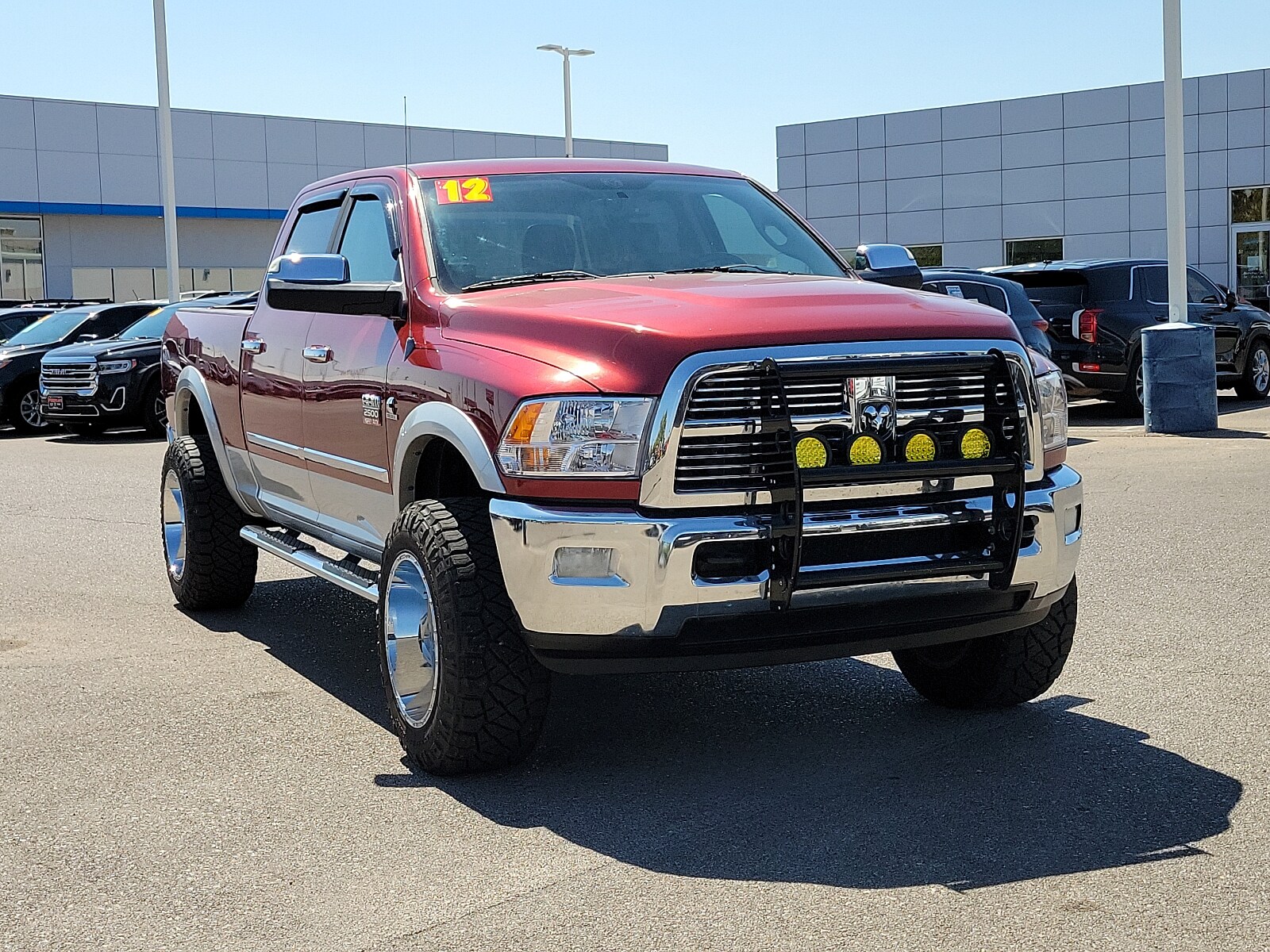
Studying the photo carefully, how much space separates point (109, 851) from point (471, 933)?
4.06 feet

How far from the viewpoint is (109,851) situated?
169 inches

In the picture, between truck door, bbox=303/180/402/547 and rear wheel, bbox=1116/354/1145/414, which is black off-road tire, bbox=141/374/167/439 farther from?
truck door, bbox=303/180/402/547

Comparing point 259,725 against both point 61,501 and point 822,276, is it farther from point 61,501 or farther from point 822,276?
point 61,501

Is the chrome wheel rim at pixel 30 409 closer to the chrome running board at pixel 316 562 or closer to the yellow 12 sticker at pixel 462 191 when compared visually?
the chrome running board at pixel 316 562

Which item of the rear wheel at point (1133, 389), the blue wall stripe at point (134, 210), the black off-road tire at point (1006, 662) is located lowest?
the black off-road tire at point (1006, 662)

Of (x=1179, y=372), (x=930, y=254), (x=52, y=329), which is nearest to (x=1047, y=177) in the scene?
(x=930, y=254)

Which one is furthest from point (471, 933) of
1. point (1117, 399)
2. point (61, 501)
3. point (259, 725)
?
point (1117, 399)

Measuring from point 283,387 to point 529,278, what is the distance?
1508mm

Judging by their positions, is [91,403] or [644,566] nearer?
[644,566]

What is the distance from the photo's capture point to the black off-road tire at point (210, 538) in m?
7.64

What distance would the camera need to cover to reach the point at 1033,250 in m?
41.4

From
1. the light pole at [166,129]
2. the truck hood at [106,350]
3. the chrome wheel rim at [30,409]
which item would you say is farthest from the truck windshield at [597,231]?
the light pole at [166,129]

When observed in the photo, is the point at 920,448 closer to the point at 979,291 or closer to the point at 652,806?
the point at 652,806

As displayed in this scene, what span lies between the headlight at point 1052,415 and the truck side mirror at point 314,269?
2516 mm
